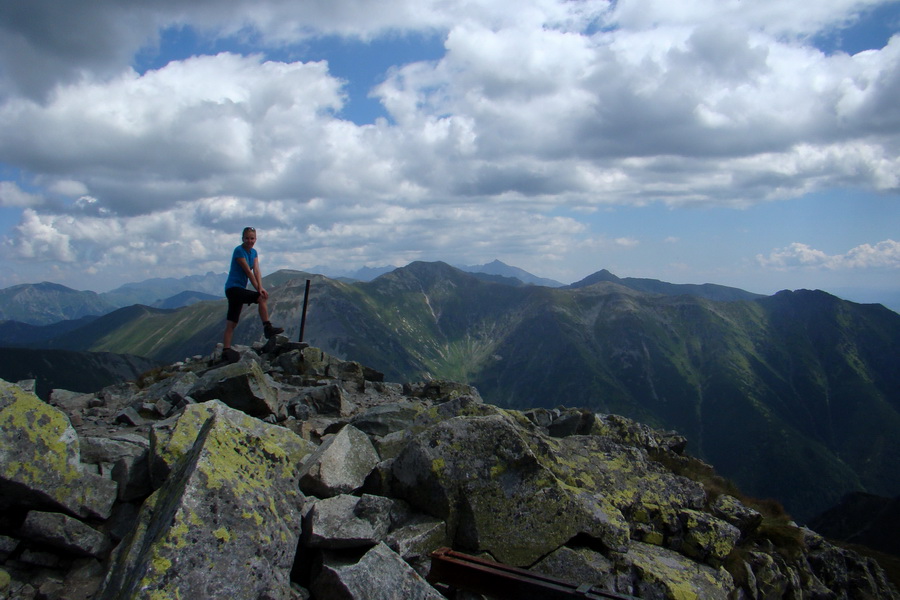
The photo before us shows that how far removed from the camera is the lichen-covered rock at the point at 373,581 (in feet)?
23.8

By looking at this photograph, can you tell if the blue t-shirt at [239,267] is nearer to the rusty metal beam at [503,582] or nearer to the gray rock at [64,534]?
the gray rock at [64,534]

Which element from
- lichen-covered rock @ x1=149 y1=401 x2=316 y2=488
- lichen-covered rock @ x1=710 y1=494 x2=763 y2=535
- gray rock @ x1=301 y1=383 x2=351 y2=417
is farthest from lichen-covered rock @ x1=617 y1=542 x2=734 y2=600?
gray rock @ x1=301 y1=383 x2=351 y2=417

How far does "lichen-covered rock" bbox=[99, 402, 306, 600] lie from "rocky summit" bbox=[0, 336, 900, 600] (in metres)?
0.02

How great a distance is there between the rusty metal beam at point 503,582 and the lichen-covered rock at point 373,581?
721 millimetres

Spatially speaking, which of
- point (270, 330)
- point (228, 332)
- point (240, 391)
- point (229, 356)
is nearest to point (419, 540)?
point (240, 391)

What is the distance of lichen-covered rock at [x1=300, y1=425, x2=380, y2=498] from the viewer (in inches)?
388

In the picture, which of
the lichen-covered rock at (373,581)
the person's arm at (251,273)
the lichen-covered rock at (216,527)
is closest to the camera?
the lichen-covered rock at (216,527)

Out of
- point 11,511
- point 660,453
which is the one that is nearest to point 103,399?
point 11,511

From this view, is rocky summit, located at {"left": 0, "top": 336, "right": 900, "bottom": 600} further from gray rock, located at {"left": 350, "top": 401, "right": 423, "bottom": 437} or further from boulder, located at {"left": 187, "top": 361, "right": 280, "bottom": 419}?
boulder, located at {"left": 187, "top": 361, "right": 280, "bottom": 419}

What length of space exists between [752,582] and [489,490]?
7583mm

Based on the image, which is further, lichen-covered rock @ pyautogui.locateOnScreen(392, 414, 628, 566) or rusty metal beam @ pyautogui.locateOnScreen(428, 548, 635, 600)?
lichen-covered rock @ pyautogui.locateOnScreen(392, 414, 628, 566)

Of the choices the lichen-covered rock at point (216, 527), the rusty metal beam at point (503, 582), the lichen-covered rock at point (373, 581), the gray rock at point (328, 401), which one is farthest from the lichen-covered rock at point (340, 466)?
the gray rock at point (328, 401)

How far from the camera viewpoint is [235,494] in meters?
7.36

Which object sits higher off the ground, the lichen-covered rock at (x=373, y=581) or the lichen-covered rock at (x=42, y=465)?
the lichen-covered rock at (x=42, y=465)
